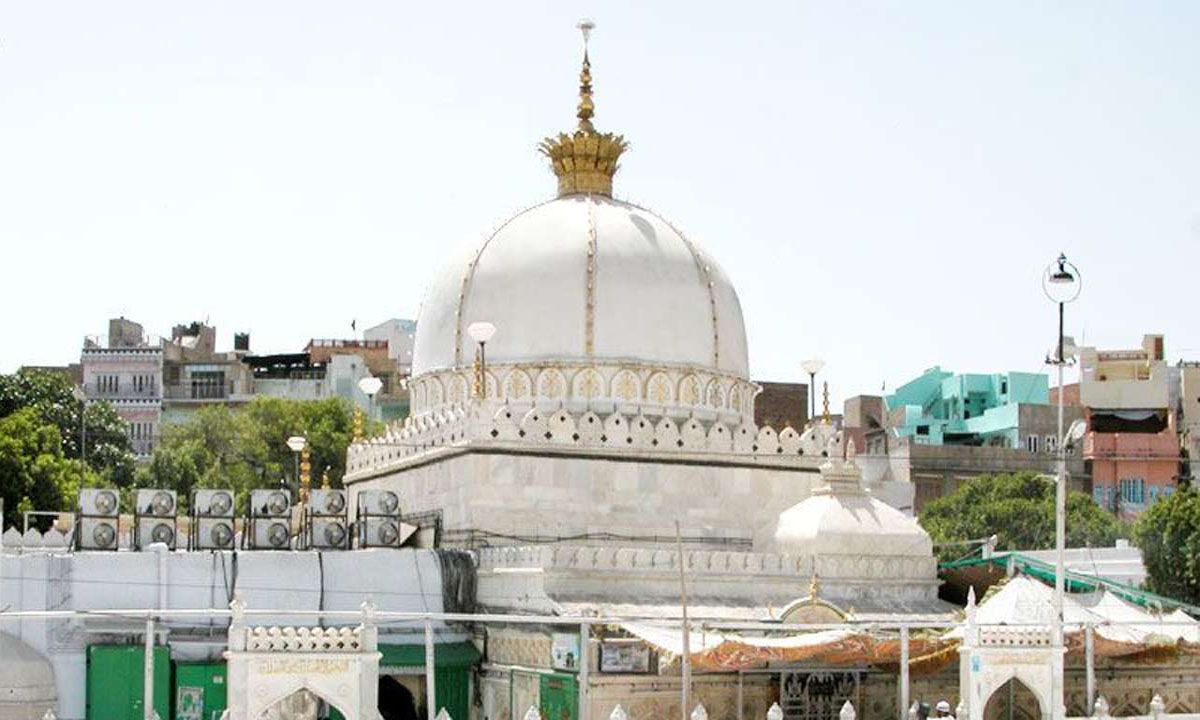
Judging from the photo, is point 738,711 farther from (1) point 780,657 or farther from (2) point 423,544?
(2) point 423,544

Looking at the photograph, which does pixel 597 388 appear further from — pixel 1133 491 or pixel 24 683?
pixel 1133 491

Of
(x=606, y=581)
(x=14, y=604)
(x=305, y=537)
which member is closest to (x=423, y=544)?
(x=305, y=537)

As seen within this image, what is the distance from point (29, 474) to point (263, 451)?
13085 millimetres

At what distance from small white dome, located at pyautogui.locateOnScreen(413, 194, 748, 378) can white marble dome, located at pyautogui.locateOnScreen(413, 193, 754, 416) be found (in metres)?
0.02

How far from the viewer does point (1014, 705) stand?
2756cm

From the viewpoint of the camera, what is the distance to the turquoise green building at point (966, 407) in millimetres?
70250

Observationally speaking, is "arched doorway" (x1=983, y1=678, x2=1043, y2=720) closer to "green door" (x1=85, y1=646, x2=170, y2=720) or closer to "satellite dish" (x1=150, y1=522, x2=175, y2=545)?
"green door" (x1=85, y1=646, x2=170, y2=720)

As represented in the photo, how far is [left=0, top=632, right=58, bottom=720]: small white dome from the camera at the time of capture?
2684 centimetres

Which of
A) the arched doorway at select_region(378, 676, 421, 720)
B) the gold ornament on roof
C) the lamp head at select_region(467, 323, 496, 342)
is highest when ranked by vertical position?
the gold ornament on roof

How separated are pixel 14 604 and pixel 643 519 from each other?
9.34m

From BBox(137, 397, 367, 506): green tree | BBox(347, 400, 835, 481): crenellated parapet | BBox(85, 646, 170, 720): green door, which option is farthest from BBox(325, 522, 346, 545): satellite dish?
BBox(137, 397, 367, 506): green tree

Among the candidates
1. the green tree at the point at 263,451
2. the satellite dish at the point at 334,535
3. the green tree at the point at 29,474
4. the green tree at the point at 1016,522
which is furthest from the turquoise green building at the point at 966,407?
the satellite dish at the point at 334,535

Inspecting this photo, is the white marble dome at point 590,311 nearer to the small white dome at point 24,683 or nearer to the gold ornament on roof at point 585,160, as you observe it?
the gold ornament on roof at point 585,160

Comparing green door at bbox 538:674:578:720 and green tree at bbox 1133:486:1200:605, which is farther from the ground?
green tree at bbox 1133:486:1200:605
